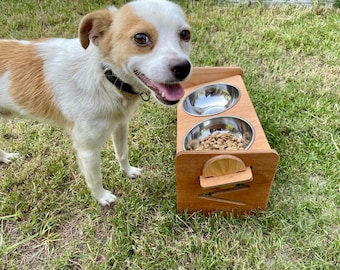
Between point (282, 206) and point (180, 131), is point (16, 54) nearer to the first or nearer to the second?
point (180, 131)

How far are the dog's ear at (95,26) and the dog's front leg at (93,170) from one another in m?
0.62

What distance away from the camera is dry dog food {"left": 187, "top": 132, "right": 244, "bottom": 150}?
229cm

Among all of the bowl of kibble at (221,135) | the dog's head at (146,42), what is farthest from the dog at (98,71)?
the bowl of kibble at (221,135)

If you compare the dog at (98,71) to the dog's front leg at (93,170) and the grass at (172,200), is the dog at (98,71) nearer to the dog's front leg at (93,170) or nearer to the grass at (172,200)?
the dog's front leg at (93,170)

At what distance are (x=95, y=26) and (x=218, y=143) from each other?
1088 millimetres

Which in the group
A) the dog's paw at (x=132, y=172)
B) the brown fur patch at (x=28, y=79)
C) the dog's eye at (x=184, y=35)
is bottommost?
the dog's paw at (x=132, y=172)

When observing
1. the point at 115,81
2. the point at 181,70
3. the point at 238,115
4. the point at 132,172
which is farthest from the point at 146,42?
the point at 132,172

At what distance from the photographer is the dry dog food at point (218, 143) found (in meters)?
2.29

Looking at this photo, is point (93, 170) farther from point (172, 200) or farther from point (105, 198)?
point (172, 200)

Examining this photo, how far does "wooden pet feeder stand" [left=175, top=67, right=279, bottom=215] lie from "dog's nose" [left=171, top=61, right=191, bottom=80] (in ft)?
1.50

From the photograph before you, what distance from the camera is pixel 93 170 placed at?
220 centimetres

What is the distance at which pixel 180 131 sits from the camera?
245 cm

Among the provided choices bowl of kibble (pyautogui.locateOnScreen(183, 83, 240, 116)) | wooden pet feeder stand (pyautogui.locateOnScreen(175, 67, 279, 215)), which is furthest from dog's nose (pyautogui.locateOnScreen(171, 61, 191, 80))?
bowl of kibble (pyautogui.locateOnScreen(183, 83, 240, 116))

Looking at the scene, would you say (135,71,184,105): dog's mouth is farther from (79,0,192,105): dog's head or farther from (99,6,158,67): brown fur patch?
(99,6,158,67): brown fur patch
